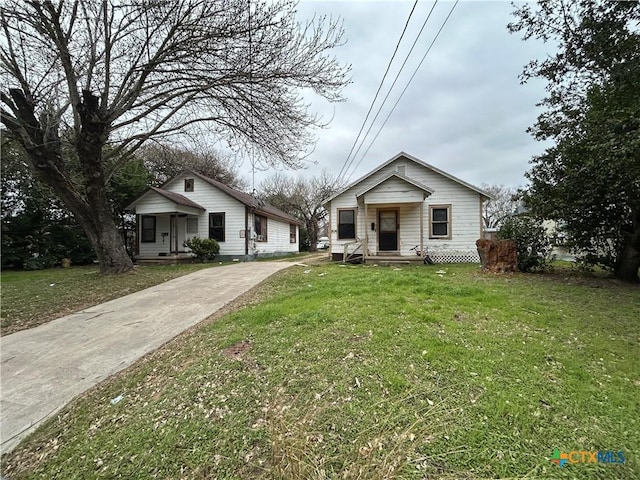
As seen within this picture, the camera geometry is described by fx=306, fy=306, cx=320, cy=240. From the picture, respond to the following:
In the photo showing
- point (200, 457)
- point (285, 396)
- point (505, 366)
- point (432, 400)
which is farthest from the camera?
point (505, 366)

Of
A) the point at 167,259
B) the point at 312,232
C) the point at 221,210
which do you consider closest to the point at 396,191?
the point at 221,210

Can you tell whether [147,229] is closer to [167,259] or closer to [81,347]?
[167,259]

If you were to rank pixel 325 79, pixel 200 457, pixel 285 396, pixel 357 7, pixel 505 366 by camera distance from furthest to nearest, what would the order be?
pixel 325 79, pixel 357 7, pixel 505 366, pixel 285 396, pixel 200 457

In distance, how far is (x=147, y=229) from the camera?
53.4ft

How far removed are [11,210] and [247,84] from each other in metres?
14.7

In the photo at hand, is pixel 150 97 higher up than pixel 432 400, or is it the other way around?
pixel 150 97

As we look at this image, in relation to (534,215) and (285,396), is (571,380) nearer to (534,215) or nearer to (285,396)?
(285,396)

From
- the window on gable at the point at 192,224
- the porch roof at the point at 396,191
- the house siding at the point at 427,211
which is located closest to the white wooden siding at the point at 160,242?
the window on gable at the point at 192,224

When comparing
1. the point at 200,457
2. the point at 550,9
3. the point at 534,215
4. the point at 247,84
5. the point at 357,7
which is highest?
the point at 550,9

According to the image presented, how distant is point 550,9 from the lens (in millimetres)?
6879

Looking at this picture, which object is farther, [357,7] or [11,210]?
[11,210]

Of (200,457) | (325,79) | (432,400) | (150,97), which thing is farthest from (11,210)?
(432,400)

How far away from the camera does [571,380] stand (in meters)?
2.51

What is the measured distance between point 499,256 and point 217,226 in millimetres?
12947
